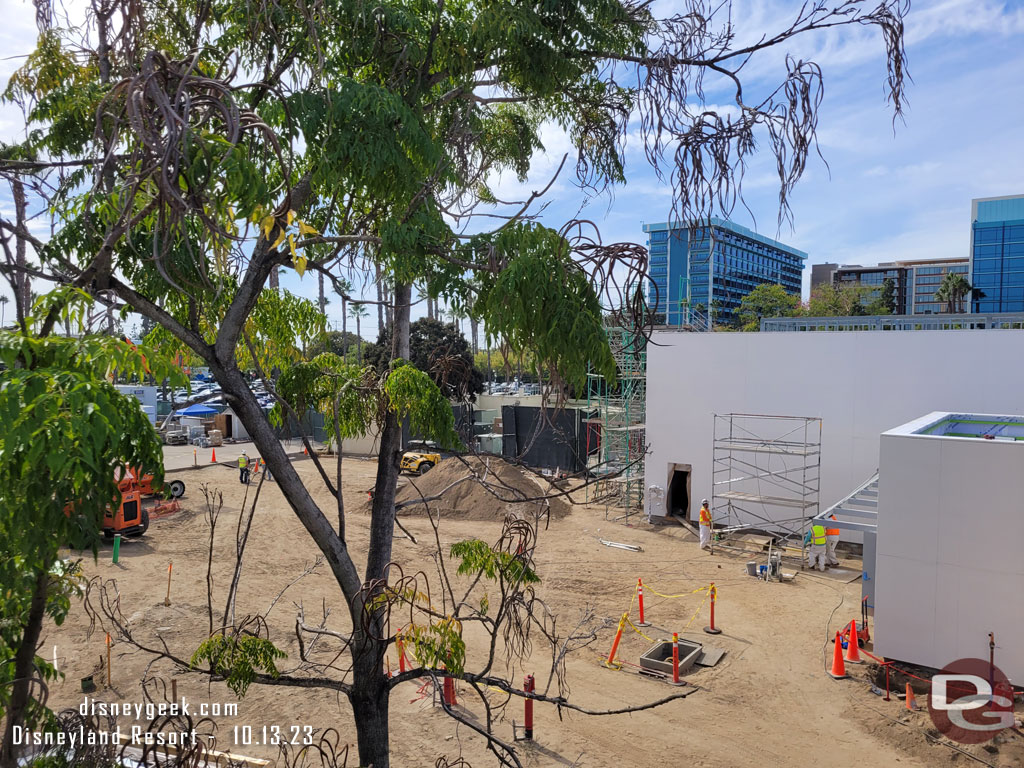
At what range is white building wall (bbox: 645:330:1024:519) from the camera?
1669 cm

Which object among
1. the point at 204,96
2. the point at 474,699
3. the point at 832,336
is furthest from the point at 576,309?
the point at 832,336

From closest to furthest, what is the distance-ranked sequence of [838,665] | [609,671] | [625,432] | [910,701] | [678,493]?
[910,701] < [838,665] < [609,671] < [678,493] < [625,432]

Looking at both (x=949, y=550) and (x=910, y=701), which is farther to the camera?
(x=949, y=550)

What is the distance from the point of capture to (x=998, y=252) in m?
74.1

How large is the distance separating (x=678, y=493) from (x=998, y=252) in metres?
72.3

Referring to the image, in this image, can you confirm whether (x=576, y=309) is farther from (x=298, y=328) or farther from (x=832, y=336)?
(x=832, y=336)

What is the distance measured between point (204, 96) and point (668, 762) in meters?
9.07

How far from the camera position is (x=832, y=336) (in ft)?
60.8

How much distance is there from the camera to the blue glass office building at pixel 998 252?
72.9 metres

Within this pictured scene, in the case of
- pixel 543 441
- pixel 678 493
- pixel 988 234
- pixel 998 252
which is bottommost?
pixel 678 493

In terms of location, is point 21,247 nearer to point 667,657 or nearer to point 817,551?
point 667,657

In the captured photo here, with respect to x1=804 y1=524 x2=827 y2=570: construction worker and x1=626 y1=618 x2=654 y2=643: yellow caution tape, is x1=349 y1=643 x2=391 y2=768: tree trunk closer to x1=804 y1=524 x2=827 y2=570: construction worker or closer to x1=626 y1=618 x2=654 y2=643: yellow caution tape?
x1=626 y1=618 x2=654 y2=643: yellow caution tape

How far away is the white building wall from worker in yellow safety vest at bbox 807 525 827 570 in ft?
7.06

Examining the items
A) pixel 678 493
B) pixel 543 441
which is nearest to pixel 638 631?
pixel 678 493
